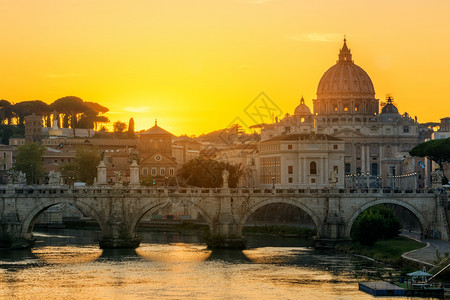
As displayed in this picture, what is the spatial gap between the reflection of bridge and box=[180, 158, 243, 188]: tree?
1894 inches

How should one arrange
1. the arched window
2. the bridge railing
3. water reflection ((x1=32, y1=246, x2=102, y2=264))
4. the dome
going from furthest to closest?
1. the dome
2. the arched window
3. the bridge railing
4. water reflection ((x1=32, y1=246, x2=102, y2=264))

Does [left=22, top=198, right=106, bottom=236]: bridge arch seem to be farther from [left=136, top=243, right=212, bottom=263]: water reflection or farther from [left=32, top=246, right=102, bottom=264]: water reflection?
[left=136, top=243, right=212, bottom=263]: water reflection

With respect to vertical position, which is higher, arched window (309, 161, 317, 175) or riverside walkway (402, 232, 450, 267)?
arched window (309, 161, 317, 175)

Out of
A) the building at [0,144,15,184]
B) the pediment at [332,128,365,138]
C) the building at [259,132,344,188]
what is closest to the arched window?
the building at [259,132,344,188]

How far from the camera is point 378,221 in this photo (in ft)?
267

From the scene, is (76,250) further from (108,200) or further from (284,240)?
(284,240)

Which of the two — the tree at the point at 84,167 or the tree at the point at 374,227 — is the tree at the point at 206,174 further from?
the tree at the point at 374,227

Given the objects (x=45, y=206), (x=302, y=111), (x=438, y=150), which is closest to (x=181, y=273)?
(x=45, y=206)

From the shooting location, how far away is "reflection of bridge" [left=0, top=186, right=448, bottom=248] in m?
84.8

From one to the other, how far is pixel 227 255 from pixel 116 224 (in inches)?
403

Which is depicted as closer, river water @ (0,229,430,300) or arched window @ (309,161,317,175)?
river water @ (0,229,430,300)

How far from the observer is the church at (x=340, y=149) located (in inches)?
5842

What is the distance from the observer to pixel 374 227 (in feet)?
265

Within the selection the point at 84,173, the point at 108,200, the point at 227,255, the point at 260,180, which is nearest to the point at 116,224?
the point at 108,200
